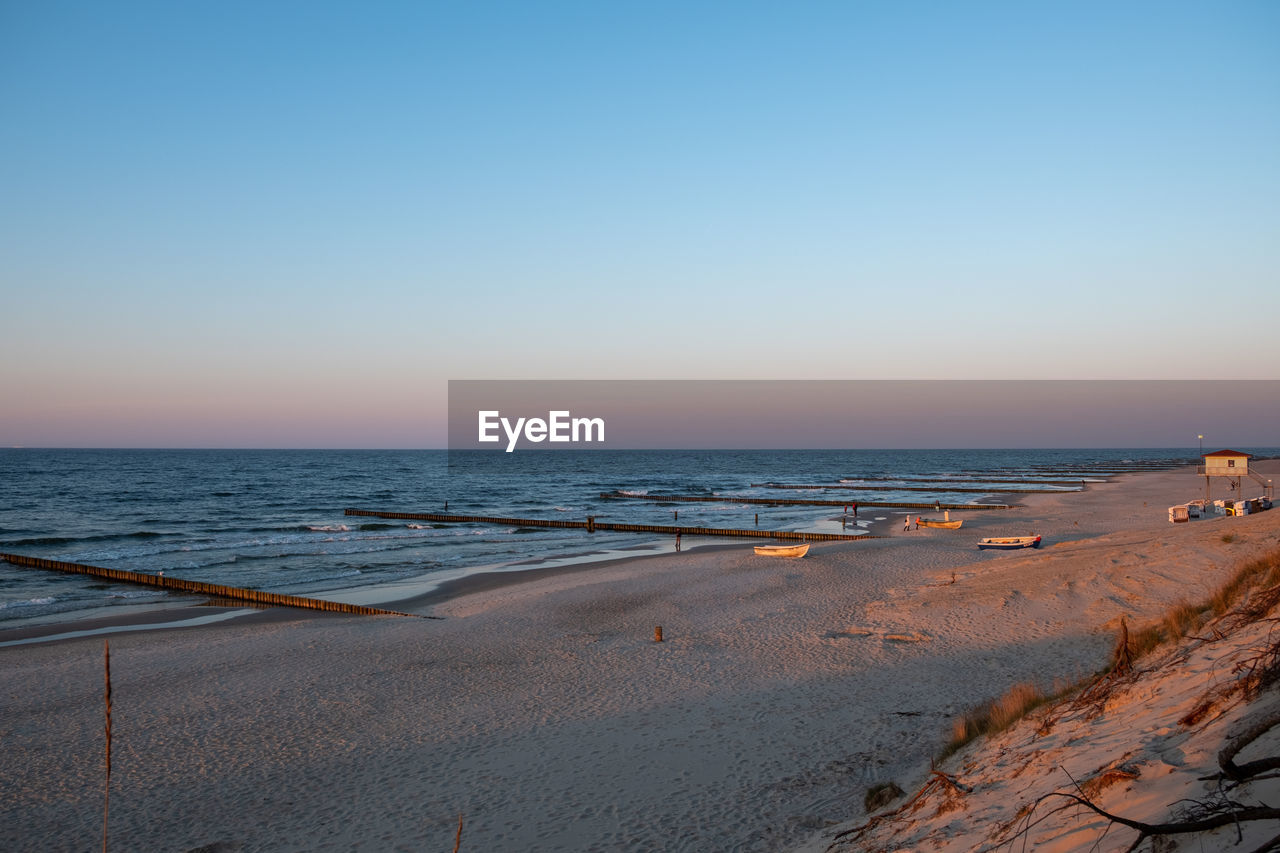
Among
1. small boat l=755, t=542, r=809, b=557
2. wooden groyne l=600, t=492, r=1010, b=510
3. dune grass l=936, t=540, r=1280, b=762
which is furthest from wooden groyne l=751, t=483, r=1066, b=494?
dune grass l=936, t=540, r=1280, b=762

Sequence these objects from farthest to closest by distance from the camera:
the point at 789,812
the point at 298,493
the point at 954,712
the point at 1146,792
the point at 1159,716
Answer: the point at 298,493 < the point at 954,712 < the point at 789,812 < the point at 1159,716 < the point at 1146,792

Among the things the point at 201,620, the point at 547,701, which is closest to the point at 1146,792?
the point at 547,701

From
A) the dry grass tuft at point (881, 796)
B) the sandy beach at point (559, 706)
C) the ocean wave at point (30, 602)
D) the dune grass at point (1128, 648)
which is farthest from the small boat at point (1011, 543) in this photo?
the ocean wave at point (30, 602)

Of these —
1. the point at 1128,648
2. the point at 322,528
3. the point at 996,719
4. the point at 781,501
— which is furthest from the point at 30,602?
the point at 781,501

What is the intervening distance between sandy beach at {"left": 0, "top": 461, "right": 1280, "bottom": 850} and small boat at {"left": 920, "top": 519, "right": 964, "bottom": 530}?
695 inches

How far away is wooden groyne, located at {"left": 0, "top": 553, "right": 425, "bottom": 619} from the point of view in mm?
23641

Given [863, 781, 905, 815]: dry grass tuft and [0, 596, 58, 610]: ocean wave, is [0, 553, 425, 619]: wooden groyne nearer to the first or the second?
[0, 596, 58, 610]: ocean wave

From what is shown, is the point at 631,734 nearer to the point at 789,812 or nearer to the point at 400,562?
the point at 789,812

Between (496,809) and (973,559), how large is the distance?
25.6 metres

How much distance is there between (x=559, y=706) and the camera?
13758 mm

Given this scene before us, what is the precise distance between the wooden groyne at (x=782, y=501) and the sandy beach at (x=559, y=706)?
34007 millimetres

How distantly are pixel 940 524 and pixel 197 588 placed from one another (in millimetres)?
36256

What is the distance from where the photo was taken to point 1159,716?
6465 millimetres

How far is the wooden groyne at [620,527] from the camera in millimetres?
41188
